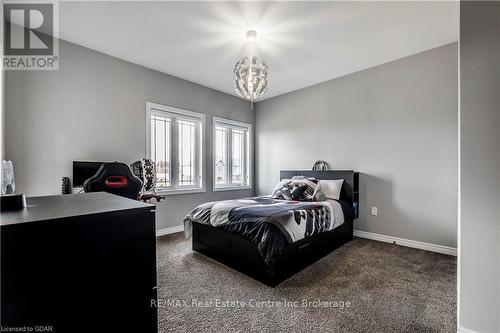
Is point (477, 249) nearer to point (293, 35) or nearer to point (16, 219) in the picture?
point (16, 219)

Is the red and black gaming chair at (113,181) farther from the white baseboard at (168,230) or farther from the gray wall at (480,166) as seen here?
the gray wall at (480,166)

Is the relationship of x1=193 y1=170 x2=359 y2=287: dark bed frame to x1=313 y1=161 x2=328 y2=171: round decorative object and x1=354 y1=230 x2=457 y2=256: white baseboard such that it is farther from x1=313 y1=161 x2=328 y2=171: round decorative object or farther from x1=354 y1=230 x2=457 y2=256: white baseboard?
x1=313 y1=161 x2=328 y2=171: round decorative object

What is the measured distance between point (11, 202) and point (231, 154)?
4098mm

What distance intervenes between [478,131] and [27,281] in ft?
7.08

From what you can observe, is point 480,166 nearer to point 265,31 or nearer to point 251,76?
point 251,76

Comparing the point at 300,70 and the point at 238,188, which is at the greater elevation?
the point at 300,70

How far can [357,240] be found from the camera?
137 inches

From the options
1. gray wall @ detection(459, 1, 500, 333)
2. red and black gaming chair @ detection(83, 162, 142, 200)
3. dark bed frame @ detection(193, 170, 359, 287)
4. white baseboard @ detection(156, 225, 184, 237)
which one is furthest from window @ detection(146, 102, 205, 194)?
gray wall @ detection(459, 1, 500, 333)

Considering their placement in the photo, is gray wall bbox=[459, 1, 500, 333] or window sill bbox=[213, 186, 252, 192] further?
window sill bbox=[213, 186, 252, 192]

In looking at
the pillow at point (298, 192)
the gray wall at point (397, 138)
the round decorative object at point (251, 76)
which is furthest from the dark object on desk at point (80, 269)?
the gray wall at point (397, 138)

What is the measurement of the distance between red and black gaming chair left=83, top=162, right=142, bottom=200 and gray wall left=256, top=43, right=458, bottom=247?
9.94 feet

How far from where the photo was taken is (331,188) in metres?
3.53

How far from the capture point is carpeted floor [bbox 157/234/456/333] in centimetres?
163

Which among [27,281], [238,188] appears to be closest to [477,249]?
[27,281]
